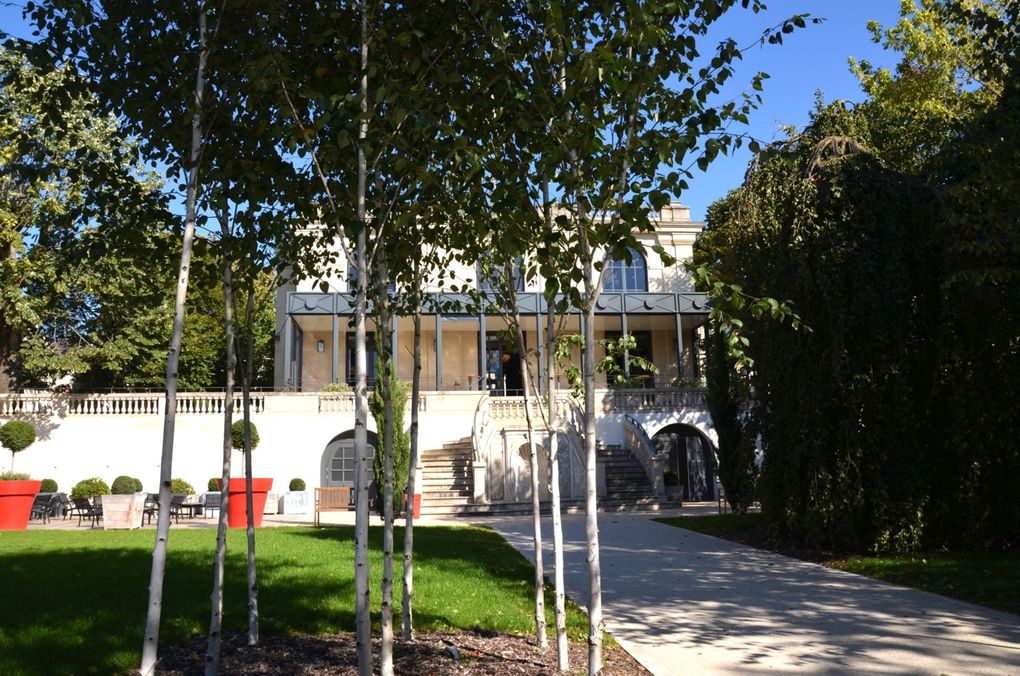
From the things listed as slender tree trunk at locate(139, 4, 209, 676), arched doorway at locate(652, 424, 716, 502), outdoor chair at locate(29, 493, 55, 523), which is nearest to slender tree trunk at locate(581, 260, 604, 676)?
slender tree trunk at locate(139, 4, 209, 676)

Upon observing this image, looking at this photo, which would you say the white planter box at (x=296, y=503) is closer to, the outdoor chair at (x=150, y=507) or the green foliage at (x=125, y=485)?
the outdoor chair at (x=150, y=507)

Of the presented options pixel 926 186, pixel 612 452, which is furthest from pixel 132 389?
pixel 926 186

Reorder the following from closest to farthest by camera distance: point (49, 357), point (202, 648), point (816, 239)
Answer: point (202, 648), point (816, 239), point (49, 357)

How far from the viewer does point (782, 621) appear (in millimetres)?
7277

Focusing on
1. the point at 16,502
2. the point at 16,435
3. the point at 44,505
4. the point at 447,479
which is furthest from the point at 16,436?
the point at 447,479

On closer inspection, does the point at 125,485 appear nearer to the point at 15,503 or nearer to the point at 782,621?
the point at 15,503

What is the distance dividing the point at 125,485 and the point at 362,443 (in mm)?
23592

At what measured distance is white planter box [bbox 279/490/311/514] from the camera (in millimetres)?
21825

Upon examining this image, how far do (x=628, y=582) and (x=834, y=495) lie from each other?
3.73m

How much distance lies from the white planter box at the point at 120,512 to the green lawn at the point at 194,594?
3.67 meters

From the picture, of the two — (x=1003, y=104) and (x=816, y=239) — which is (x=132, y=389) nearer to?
(x=816, y=239)

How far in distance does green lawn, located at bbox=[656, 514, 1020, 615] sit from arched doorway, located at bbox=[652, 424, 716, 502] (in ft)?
55.7

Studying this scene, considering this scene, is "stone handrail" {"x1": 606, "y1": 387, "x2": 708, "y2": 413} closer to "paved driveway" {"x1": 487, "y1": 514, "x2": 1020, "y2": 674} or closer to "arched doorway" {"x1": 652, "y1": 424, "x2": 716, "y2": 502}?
"arched doorway" {"x1": 652, "y1": 424, "x2": 716, "y2": 502}

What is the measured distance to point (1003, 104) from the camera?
35.7 ft
